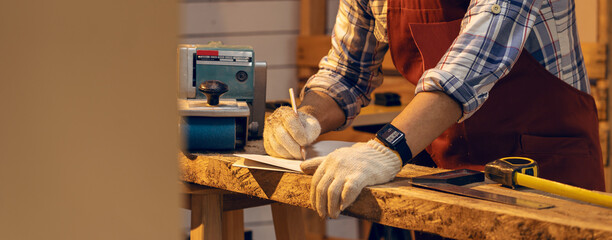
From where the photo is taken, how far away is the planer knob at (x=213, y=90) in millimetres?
1768

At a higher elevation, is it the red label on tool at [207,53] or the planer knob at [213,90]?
the red label on tool at [207,53]

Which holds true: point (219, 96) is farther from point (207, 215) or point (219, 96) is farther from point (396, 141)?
point (396, 141)

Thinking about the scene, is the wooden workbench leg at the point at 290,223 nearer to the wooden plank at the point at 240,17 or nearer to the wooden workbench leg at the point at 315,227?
the wooden plank at the point at 240,17

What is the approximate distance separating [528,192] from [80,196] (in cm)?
119

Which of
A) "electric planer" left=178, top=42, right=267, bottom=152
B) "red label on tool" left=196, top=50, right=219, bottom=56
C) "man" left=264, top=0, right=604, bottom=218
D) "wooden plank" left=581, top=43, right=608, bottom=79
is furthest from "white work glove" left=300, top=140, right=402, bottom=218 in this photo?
"wooden plank" left=581, top=43, right=608, bottom=79

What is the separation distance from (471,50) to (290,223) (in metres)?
0.84

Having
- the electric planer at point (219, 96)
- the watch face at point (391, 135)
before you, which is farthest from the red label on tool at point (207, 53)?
the watch face at point (391, 135)

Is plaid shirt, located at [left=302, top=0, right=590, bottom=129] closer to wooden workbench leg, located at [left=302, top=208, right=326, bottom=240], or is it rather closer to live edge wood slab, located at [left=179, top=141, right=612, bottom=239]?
live edge wood slab, located at [left=179, top=141, right=612, bottom=239]

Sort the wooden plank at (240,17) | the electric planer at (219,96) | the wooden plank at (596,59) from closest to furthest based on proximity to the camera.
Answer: the electric planer at (219,96), the wooden plank at (596,59), the wooden plank at (240,17)

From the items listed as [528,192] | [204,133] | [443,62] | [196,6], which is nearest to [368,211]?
[528,192]

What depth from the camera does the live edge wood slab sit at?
1112 mm

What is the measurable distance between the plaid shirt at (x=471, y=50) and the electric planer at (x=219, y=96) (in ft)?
0.73

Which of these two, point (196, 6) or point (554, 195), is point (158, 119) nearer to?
point (554, 195)

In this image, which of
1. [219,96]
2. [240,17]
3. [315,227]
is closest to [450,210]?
[219,96]
